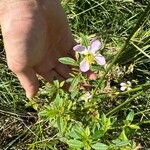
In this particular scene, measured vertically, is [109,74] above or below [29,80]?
below

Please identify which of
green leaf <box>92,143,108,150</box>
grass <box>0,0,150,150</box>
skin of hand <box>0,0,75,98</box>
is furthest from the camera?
grass <box>0,0,150,150</box>

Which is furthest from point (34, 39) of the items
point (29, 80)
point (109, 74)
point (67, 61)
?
point (109, 74)

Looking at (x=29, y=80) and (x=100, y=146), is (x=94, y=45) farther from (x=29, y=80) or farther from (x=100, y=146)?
(x=29, y=80)

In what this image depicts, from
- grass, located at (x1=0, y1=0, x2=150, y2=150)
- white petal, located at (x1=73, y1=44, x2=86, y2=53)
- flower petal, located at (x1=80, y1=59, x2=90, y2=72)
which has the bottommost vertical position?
grass, located at (x1=0, y1=0, x2=150, y2=150)

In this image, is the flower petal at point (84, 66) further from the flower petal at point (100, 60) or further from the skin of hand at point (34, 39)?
the skin of hand at point (34, 39)

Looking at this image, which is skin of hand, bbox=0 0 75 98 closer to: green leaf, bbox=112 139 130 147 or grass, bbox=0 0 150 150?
grass, bbox=0 0 150 150

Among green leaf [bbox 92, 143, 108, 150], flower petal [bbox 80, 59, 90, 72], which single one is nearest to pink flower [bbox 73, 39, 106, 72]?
flower petal [bbox 80, 59, 90, 72]
